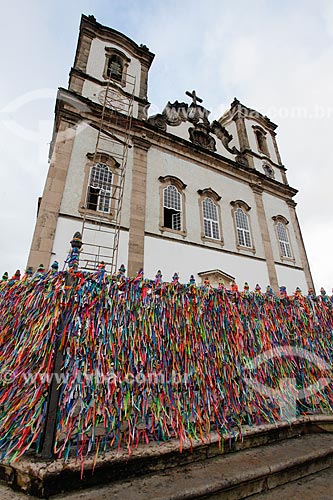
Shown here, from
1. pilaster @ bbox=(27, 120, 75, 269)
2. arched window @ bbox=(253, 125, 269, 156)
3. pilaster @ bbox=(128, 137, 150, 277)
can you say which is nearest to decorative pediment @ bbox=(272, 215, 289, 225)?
arched window @ bbox=(253, 125, 269, 156)

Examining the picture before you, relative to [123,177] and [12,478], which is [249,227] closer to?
[123,177]

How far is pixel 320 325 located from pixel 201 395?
9.44 feet

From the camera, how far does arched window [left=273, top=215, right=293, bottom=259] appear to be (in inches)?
572

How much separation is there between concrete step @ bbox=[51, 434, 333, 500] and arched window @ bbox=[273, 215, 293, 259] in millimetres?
12544

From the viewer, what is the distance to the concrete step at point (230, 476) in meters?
2.02

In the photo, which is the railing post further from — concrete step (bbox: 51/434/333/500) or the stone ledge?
concrete step (bbox: 51/434/333/500)

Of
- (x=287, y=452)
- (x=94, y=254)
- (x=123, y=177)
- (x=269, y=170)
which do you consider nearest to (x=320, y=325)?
(x=287, y=452)

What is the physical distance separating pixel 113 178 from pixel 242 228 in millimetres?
7448

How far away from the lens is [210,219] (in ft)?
40.5

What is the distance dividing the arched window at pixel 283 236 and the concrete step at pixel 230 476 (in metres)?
12.5

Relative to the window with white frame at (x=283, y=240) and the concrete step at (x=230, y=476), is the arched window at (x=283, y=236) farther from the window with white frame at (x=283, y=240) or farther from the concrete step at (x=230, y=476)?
the concrete step at (x=230, y=476)

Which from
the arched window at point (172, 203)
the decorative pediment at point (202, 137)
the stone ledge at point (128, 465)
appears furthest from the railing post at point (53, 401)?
the decorative pediment at point (202, 137)

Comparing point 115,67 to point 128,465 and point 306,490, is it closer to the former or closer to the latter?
point 128,465

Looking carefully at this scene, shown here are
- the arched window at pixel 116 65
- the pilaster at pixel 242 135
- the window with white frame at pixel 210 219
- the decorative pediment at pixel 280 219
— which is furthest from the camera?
the pilaster at pixel 242 135
